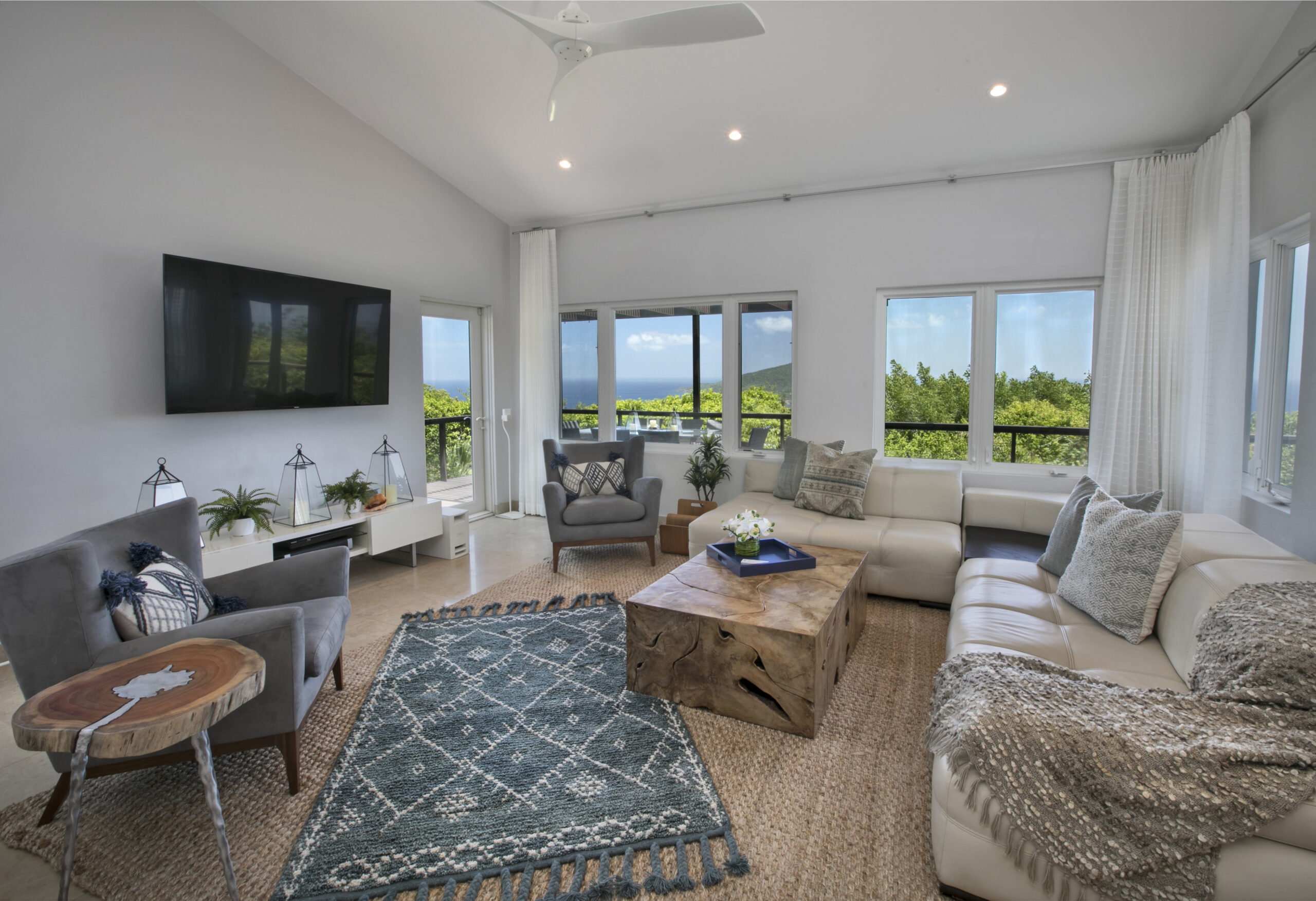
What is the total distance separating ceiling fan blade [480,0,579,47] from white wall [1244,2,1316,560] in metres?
3.02

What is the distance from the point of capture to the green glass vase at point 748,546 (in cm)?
302

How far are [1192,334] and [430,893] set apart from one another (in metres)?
4.50

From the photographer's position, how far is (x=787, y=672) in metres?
2.27

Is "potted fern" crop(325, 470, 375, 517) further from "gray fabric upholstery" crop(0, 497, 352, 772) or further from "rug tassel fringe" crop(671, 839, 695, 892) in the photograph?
"rug tassel fringe" crop(671, 839, 695, 892)

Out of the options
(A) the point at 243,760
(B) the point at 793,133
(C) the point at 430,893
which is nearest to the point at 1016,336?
(B) the point at 793,133

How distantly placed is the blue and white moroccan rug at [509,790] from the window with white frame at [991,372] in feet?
10.1

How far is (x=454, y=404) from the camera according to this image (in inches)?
223

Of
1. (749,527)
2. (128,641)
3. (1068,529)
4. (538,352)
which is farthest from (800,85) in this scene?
(128,641)

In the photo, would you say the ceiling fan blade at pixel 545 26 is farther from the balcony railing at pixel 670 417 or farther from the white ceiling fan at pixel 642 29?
the balcony railing at pixel 670 417

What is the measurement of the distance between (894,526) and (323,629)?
3.15 metres

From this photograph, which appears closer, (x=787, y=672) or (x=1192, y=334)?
(x=787, y=672)

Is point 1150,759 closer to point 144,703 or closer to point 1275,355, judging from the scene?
point 144,703

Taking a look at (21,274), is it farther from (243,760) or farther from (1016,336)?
(1016,336)

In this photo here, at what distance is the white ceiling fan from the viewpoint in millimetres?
2285
